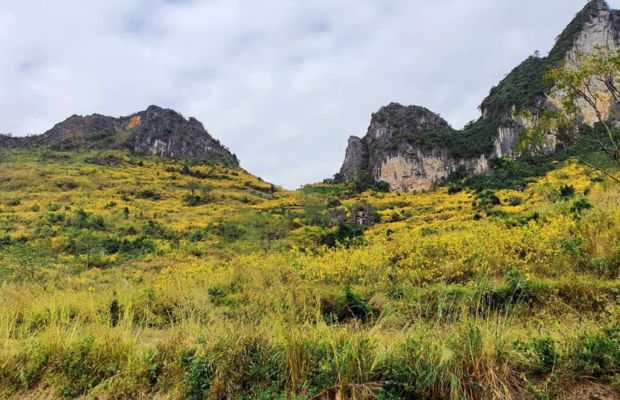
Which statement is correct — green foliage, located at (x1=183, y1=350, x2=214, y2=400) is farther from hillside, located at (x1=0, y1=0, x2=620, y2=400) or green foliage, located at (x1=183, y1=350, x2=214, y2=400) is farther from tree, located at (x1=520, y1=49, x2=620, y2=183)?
tree, located at (x1=520, y1=49, x2=620, y2=183)

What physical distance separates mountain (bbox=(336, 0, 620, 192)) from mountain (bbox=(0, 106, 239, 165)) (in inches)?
1680

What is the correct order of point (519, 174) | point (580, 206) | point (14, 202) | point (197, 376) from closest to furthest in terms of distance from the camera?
1. point (197, 376)
2. point (580, 206)
3. point (14, 202)
4. point (519, 174)

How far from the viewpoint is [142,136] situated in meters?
98.6

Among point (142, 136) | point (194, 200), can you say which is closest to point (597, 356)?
point (194, 200)

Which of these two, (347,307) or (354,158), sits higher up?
(354,158)

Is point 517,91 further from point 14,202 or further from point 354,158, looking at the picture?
point 14,202

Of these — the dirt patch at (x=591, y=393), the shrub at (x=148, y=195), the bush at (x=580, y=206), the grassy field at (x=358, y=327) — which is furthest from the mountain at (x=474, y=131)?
the dirt patch at (x=591, y=393)

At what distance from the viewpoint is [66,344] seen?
362 centimetres

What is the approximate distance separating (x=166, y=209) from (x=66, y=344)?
41.1 m

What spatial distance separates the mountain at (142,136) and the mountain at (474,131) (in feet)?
140

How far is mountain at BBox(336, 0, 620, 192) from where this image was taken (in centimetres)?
8650

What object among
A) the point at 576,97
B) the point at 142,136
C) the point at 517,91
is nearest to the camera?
the point at 576,97

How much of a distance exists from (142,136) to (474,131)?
297 feet

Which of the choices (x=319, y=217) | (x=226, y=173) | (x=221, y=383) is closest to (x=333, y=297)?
(x=221, y=383)
